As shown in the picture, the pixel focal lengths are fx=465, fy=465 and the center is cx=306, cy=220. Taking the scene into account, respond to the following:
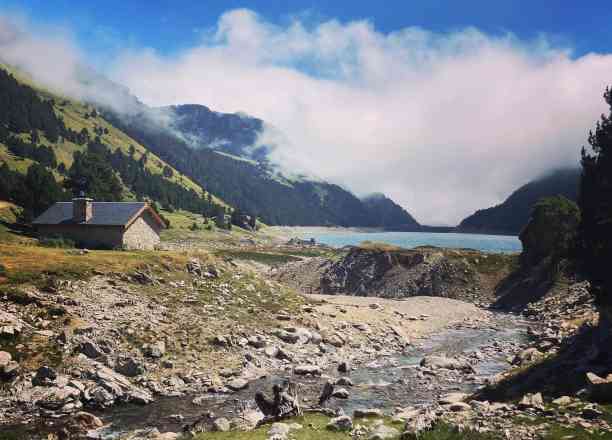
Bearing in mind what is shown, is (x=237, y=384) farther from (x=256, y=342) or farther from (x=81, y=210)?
(x=81, y=210)

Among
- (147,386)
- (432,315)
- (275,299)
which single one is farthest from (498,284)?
(147,386)

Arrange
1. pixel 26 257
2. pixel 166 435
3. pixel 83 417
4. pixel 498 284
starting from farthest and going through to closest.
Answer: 1. pixel 498 284
2. pixel 26 257
3. pixel 83 417
4. pixel 166 435

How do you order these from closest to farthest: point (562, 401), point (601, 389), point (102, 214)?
point (601, 389), point (562, 401), point (102, 214)

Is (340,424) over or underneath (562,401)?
underneath

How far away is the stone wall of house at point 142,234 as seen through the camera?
192 ft

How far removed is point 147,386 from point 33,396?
6.39 m

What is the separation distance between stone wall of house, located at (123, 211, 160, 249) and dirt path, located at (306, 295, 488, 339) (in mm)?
24101

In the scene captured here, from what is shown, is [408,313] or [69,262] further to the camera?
[408,313]

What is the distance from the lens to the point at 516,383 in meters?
29.7

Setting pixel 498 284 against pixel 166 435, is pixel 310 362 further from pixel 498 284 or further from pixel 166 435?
pixel 498 284

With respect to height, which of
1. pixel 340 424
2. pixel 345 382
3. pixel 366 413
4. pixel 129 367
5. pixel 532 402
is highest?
pixel 532 402

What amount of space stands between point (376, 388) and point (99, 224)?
40688 mm

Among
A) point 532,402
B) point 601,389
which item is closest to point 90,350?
point 532,402

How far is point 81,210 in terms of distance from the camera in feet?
193
